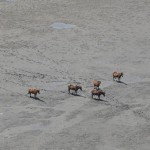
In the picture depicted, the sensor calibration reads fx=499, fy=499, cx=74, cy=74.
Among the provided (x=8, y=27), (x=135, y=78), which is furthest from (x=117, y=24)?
Answer: (x=135, y=78)

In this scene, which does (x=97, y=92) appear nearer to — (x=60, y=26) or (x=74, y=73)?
(x=74, y=73)

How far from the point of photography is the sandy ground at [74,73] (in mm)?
28188

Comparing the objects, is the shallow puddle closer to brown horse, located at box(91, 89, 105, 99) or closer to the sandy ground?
the sandy ground

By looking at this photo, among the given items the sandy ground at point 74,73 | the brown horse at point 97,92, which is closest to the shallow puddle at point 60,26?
the sandy ground at point 74,73

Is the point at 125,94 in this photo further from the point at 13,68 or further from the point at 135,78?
the point at 13,68

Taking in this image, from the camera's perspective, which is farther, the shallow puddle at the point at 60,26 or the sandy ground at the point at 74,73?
the shallow puddle at the point at 60,26

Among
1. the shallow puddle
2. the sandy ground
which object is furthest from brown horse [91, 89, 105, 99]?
the shallow puddle

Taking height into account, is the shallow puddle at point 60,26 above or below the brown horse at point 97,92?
above

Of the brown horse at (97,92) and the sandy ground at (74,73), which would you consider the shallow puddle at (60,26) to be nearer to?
the sandy ground at (74,73)

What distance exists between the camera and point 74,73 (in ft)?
122

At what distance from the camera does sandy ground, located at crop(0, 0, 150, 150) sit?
28.2 metres

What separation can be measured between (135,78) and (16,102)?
939cm

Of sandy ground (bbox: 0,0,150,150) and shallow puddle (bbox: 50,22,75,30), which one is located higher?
shallow puddle (bbox: 50,22,75,30)

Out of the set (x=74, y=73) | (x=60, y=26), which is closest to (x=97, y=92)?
(x=74, y=73)
